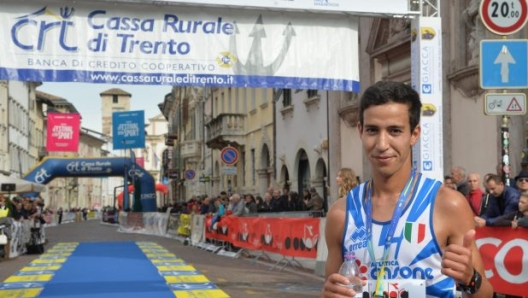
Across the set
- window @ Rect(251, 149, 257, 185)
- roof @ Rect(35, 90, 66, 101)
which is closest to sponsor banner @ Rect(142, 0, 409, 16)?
window @ Rect(251, 149, 257, 185)

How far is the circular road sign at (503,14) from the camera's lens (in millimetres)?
9516

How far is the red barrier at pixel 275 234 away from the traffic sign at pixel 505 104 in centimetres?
632

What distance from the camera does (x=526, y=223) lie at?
1000 centimetres

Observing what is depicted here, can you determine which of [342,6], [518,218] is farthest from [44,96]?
[518,218]

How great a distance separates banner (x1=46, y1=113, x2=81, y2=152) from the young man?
150ft

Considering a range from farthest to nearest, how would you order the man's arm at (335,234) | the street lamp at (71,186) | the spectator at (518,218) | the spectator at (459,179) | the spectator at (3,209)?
1. the street lamp at (71,186)
2. the spectator at (3,209)
3. the spectator at (459,179)
4. the spectator at (518,218)
5. the man's arm at (335,234)

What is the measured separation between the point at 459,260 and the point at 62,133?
4687cm

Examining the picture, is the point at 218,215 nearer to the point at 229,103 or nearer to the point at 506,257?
the point at 506,257

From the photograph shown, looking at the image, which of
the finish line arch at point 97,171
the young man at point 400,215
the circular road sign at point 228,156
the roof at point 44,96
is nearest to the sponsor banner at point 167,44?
the young man at point 400,215

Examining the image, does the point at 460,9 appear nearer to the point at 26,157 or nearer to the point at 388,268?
the point at 388,268

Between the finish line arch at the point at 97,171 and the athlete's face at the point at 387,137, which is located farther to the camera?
Result: the finish line arch at the point at 97,171

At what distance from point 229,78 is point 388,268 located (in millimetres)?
8719

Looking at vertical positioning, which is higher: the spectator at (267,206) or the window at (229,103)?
the window at (229,103)

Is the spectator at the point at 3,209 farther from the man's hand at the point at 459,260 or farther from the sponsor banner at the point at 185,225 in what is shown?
the man's hand at the point at 459,260
